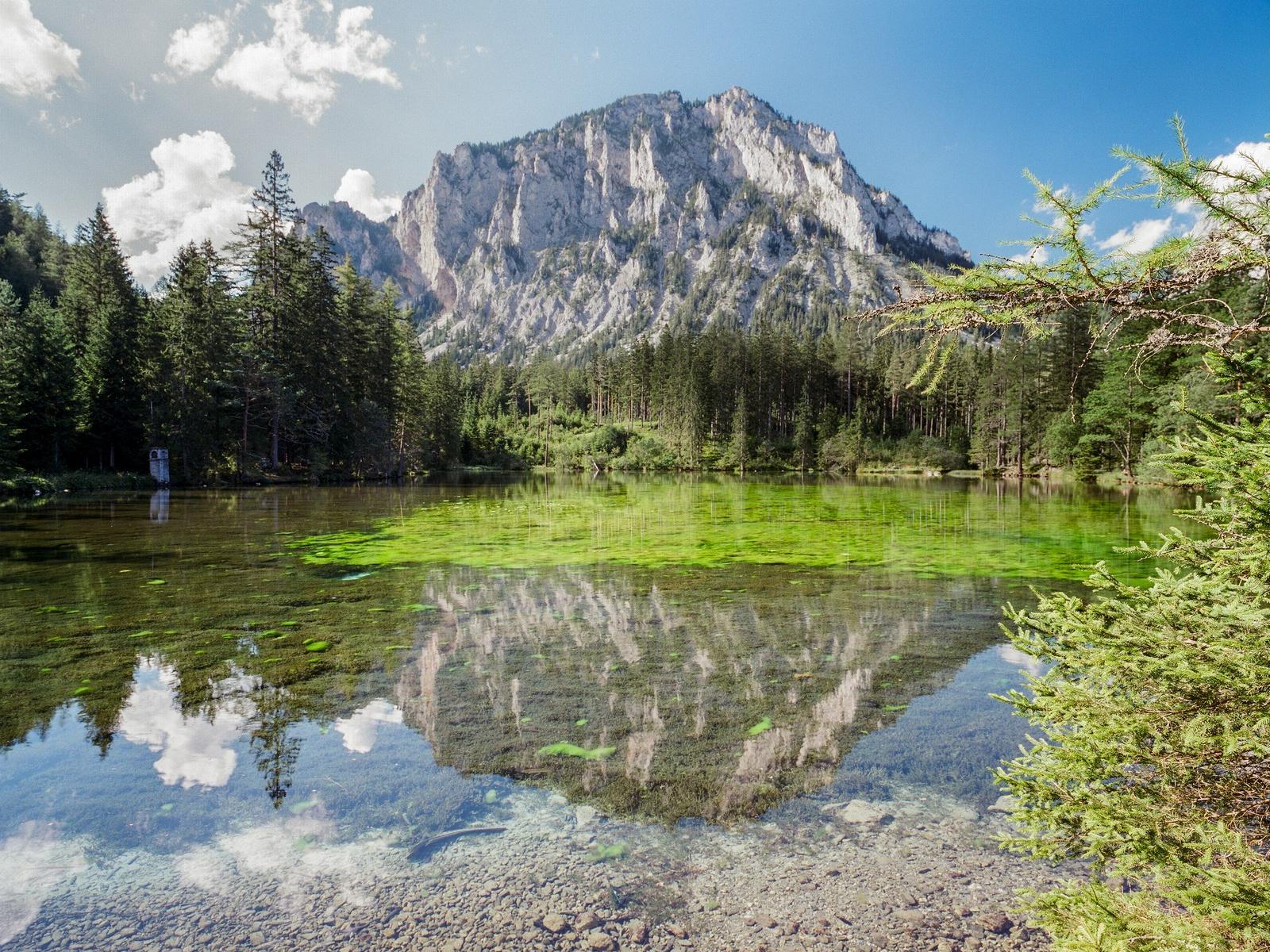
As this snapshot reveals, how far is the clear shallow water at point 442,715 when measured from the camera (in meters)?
3.32

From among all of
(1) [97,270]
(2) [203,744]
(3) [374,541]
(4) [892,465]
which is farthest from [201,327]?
(4) [892,465]

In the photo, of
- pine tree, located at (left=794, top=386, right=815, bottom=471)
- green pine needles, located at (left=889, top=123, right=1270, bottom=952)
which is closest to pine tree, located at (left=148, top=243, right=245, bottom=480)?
green pine needles, located at (left=889, top=123, right=1270, bottom=952)

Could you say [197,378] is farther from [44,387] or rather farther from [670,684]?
[670,684]

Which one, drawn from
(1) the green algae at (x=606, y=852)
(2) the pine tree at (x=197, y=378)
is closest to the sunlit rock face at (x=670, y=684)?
(1) the green algae at (x=606, y=852)

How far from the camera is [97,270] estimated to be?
4200 cm

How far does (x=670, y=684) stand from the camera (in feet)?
19.2

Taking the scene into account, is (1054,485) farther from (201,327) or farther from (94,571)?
(201,327)

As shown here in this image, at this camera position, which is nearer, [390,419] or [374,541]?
[374,541]

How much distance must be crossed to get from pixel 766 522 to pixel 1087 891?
17889 mm

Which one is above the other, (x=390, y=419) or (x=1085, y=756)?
(x=390, y=419)

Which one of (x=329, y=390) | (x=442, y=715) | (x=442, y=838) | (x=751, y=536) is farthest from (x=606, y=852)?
(x=329, y=390)

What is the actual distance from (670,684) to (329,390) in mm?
41868

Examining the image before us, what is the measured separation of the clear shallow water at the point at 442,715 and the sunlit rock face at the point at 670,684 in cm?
3

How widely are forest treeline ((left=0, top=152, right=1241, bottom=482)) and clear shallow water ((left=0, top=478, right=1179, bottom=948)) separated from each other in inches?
423
